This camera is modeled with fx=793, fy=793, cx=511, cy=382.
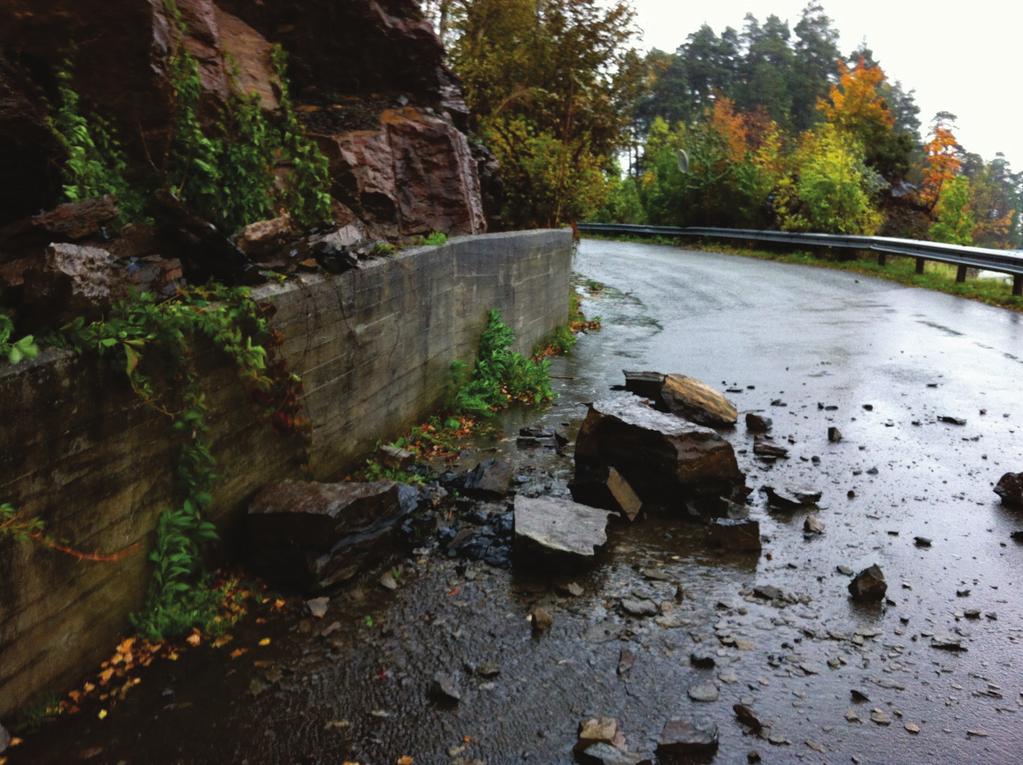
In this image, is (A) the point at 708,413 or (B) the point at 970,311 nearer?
(A) the point at 708,413

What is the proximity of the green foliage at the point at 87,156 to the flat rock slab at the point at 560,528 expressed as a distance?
309cm

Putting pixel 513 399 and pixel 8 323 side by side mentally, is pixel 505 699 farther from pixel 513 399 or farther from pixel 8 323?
pixel 513 399

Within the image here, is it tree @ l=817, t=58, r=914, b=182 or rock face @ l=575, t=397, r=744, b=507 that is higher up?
tree @ l=817, t=58, r=914, b=182

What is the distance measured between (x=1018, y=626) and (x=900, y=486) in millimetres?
1917

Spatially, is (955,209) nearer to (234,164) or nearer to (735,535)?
(735,535)

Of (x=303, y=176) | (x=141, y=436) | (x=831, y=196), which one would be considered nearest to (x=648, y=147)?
(x=831, y=196)

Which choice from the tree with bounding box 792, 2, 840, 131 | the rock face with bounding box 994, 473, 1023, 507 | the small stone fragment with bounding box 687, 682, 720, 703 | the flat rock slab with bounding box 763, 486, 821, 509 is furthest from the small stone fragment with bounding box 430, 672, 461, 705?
the tree with bounding box 792, 2, 840, 131

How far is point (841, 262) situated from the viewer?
2178cm

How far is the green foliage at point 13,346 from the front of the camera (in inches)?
118

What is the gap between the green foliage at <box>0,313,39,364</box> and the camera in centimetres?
300

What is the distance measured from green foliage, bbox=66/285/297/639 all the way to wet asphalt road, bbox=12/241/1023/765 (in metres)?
0.29

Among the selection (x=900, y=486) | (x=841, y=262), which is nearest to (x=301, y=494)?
(x=900, y=486)

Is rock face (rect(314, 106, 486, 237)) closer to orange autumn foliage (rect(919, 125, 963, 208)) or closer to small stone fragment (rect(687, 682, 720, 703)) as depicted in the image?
small stone fragment (rect(687, 682, 720, 703))

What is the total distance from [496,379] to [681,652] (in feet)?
16.0
